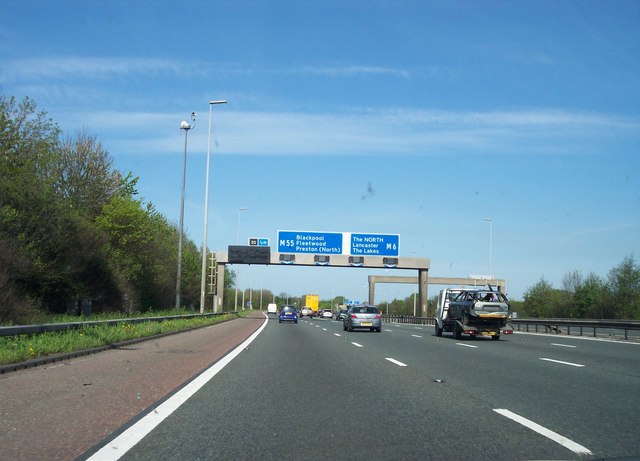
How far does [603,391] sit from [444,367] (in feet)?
14.8

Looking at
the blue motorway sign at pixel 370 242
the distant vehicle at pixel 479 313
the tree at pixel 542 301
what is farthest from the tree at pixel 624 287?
the distant vehicle at pixel 479 313

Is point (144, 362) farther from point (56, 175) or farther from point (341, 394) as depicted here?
point (56, 175)

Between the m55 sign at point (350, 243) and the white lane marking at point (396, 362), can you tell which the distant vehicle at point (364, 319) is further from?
the m55 sign at point (350, 243)

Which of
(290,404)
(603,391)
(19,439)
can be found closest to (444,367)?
(603,391)

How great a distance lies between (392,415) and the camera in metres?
8.38

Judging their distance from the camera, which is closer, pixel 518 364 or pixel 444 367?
pixel 444 367

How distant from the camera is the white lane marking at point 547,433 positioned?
6402 millimetres

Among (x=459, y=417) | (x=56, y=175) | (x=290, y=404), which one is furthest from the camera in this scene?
(x=56, y=175)

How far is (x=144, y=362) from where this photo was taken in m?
15.2

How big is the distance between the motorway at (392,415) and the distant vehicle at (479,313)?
41.7ft

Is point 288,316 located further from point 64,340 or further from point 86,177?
point 64,340

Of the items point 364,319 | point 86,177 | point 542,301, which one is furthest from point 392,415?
point 542,301

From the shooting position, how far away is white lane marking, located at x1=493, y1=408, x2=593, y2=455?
252 inches

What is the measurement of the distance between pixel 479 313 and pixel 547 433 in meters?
21.0
